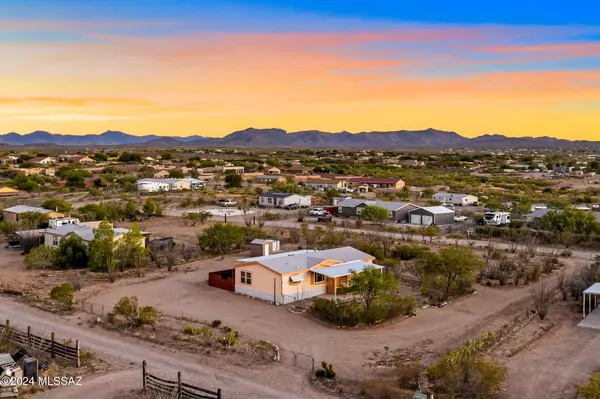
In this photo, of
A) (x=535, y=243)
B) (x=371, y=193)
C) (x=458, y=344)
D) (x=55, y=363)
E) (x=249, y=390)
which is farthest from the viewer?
(x=371, y=193)

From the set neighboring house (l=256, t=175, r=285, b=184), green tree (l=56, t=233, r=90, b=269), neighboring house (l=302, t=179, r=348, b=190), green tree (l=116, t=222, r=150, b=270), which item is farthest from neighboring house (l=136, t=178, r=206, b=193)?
green tree (l=116, t=222, r=150, b=270)

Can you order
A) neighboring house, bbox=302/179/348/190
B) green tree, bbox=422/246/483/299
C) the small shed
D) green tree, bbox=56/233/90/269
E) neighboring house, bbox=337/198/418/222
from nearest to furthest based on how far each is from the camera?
1. green tree, bbox=422/246/483/299
2. green tree, bbox=56/233/90/269
3. the small shed
4. neighboring house, bbox=337/198/418/222
5. neighboring house, bbox=302/179/348/190

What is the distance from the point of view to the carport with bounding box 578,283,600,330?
21277 mm

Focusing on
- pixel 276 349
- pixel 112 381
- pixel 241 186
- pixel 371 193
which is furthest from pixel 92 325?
pixel 241 186

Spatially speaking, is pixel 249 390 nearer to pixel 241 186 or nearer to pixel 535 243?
pixel 535 243

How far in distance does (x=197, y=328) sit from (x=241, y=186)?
199ft

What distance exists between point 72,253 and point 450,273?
19.5m

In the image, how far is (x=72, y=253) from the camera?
104 ft

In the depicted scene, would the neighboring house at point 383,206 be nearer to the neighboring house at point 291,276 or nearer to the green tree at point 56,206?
the neighboring house at point 291,276

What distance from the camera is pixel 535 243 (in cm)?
3834

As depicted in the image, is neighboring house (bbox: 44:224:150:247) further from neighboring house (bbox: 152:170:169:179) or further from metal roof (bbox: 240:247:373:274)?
neighboring house (bbox: 152:170:169:179)

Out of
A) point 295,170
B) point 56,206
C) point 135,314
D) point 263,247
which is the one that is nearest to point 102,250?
point 263,247

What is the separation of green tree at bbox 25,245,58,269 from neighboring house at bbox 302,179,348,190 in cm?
4637

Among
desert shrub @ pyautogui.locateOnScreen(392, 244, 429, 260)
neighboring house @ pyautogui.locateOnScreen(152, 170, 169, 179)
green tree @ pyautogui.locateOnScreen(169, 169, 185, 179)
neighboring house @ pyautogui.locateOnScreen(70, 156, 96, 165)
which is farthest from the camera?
neighboring house @ pyautogui.locateOnScreen(70, 156, 96, 165)
